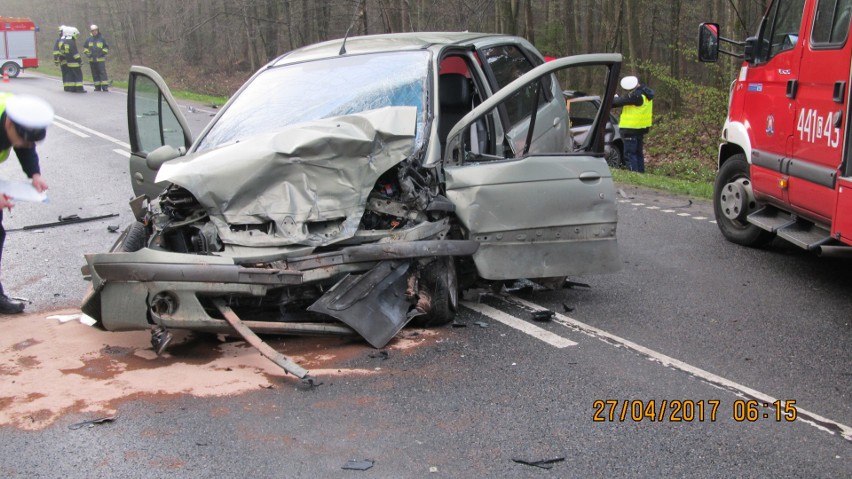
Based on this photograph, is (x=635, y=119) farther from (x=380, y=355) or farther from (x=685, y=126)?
(x=380, y=355)

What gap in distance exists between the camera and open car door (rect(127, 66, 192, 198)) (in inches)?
243

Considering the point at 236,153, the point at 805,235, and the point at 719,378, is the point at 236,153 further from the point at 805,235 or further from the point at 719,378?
the point at 805,235

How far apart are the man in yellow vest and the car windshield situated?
6953mm

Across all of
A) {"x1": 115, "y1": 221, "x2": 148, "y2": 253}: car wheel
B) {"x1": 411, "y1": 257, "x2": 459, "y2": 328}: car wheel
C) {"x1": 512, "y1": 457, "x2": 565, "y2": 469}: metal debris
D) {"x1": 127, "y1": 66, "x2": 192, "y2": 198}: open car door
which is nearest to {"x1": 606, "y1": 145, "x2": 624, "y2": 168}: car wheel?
{"x1": 127, "y1": 66, "x2": 192, "y2": 198}: open car door

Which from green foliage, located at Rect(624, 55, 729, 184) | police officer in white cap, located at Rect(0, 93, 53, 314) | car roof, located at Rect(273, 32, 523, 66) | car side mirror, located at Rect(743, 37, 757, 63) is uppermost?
car roof, located at Rect(273, 32, 523, 66)

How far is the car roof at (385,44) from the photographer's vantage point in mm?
5969

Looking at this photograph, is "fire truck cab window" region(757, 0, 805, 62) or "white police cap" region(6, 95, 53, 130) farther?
"fire truck cab window" region(757, 0, 805, 62)

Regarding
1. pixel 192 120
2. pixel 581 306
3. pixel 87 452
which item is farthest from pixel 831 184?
pixel 192 120

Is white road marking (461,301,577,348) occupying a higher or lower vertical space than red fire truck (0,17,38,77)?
lower

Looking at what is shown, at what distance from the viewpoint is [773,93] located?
257 inches

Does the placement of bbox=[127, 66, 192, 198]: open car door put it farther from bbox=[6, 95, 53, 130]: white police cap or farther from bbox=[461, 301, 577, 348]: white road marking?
bbox=[461, 301, 577, 348]: white road marking

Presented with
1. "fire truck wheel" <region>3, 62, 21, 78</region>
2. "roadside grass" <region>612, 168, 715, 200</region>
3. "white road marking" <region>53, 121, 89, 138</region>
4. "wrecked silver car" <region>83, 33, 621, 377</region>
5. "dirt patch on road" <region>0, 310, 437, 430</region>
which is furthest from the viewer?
"fire truck wheel" <region>3, 62, 21, 78</region>

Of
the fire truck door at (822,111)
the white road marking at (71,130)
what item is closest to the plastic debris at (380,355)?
the fire truck door at (822,111)

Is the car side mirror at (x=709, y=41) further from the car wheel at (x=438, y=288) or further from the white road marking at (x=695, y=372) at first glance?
the car wheel at (x=438, y=288)
